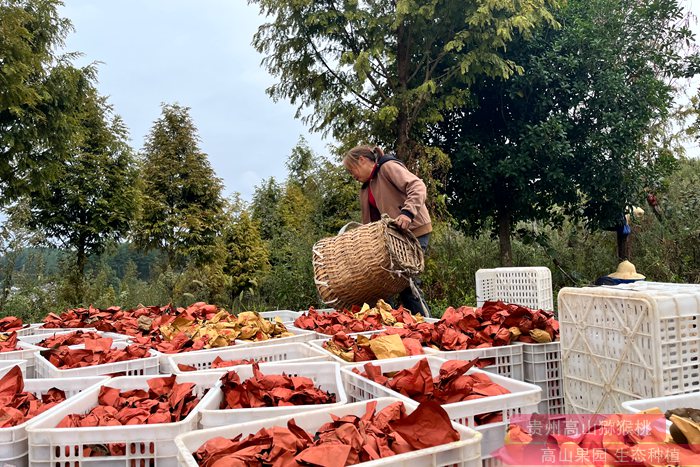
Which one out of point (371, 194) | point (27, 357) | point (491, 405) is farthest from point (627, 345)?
point (371, 194)

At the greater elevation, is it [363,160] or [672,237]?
[363,160]

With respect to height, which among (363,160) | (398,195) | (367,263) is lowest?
(367,263)

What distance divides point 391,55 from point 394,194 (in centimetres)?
318

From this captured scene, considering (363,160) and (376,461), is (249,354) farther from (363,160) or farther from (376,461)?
(363,160)

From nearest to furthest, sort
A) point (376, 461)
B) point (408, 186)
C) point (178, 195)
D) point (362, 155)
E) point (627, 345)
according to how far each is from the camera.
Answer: point (376, 461)
point (627, 345)
point (408, 186)
point (362, 155)
point (178, 195)

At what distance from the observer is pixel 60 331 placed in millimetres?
3039

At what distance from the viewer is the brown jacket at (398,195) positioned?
3.81m

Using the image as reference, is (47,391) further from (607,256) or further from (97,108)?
(97,108)

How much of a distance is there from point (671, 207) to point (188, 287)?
6.86m

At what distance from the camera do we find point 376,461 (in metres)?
0.96

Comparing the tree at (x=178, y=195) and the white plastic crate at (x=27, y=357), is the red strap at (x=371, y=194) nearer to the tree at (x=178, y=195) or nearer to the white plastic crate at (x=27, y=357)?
the white plastic crate at (x=27, y=357)

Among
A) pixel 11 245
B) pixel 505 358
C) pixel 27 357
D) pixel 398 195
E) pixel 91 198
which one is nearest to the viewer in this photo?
pixel 505 358

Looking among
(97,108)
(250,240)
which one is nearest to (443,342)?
(250,240)

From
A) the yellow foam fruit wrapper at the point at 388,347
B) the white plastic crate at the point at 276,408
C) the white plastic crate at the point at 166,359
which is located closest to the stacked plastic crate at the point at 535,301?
the yellow foam fruit wrapper at the point at 388,347
